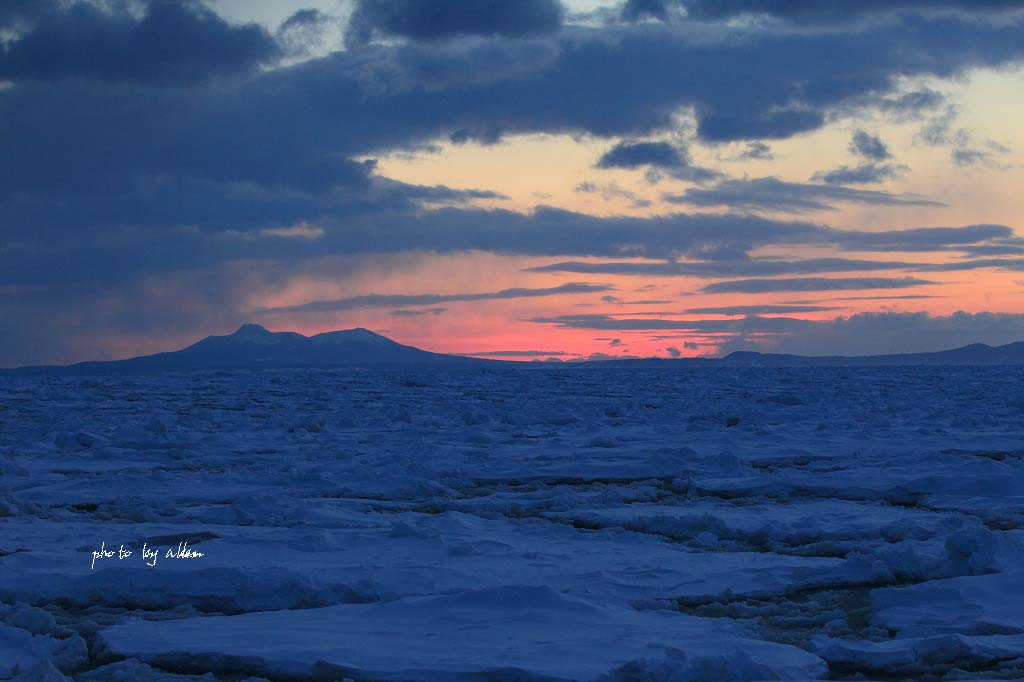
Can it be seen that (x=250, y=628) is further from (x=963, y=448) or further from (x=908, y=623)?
(x=963, y=448)

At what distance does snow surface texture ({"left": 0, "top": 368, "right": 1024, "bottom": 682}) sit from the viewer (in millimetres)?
3059

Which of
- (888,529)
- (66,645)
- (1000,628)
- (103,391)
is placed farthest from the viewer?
(103,391)

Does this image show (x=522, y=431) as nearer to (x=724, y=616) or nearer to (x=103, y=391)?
(x=724, y=616)

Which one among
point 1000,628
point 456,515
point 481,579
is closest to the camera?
point 1000,628

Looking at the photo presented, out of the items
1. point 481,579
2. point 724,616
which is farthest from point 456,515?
point 724,616

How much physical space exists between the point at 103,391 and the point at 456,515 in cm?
1680

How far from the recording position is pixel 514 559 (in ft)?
14.5

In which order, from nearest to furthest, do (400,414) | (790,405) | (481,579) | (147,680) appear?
1. (147,680)
2. (481,579)
3. (400,414)
4. (790,405)

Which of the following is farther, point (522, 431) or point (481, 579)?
point (522, 431)

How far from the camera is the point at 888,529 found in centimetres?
505

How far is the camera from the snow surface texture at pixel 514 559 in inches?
120

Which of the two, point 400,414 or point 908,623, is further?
point 400,414

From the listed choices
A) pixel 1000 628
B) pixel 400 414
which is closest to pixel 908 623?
pixel 1000 628

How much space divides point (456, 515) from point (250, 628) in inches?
85.7
